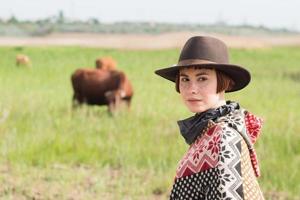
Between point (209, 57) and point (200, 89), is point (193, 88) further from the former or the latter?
point (209, 57)

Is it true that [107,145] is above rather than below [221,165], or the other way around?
below

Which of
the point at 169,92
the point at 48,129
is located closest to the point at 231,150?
the point at 48,129

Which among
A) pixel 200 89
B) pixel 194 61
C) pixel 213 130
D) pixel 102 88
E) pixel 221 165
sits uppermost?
pixel 194 61

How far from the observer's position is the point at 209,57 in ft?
10.4

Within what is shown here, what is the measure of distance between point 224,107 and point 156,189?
12.8 feet

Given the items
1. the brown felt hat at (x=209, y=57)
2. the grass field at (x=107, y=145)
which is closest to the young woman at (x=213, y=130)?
the brown felt hat at (x=209, y=57)

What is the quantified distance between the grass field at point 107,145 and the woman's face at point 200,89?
3.64 metres

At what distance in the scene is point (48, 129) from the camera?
10.2 m

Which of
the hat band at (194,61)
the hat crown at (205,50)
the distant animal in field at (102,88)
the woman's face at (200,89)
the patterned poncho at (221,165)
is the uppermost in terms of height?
the hat crown at (205,50)

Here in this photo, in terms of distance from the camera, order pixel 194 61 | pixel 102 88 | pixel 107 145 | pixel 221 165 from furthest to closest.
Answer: pixel 102 88
pixel 107 145
pixel 194 61
pixel 221 165

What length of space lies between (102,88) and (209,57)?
32.7ft

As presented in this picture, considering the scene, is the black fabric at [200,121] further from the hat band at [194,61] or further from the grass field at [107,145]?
the grass field at [107,145]

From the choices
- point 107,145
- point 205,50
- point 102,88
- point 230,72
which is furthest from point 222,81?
point 102,88

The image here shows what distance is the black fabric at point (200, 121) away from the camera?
10.5 ft
